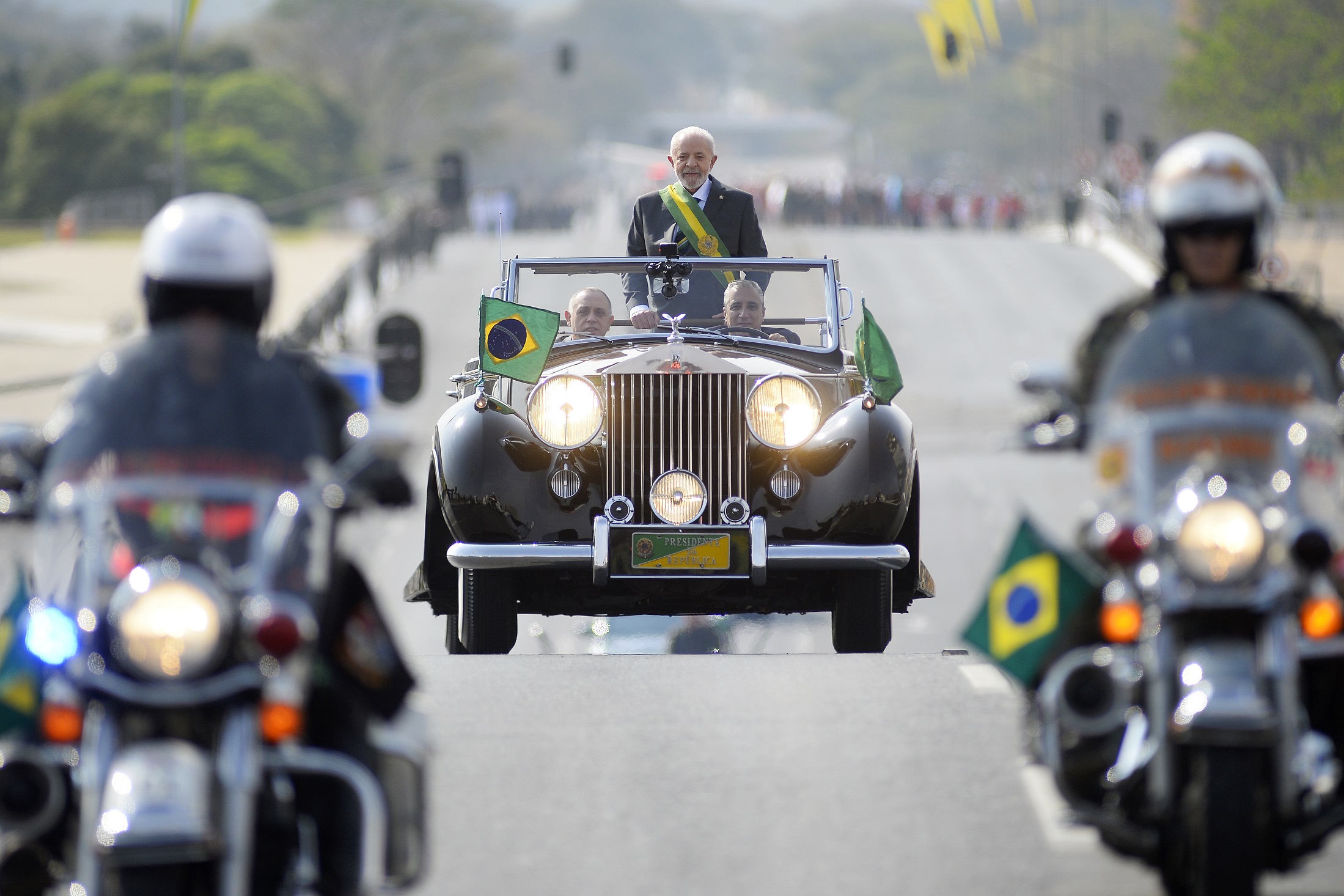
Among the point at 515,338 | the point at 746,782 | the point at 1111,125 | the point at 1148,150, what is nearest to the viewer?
the point at 746,782

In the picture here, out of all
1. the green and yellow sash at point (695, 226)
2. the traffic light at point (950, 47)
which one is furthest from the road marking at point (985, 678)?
the traffic light at point (950, 47)

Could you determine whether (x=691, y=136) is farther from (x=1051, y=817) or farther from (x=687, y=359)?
(x=1051, y=817)

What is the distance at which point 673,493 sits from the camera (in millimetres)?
8953

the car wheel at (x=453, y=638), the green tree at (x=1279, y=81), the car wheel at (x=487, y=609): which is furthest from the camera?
the green tree at (x=1279, y=81)

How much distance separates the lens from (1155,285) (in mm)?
5191

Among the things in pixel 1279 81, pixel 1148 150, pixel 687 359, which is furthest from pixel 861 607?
pixel 1279 81

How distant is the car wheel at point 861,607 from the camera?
9.23 m

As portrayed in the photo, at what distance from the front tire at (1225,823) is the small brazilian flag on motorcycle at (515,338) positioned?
200 inches

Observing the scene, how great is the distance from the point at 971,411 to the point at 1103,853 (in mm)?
34221

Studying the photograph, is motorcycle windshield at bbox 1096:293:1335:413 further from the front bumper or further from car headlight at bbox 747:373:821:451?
car headlight at bbox 747:373:821:451

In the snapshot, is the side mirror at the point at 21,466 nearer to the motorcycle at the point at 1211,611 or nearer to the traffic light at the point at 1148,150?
the motorcycle at the point at 1211,611

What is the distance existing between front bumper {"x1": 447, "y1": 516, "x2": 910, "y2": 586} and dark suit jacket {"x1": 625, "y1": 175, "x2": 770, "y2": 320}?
1.39 m

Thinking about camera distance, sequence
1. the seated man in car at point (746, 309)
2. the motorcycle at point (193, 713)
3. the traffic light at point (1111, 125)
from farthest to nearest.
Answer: the traffic light at point (1111, 125) → the seated man in car at point (746, 309) → the motorcycle at point (193, 713)

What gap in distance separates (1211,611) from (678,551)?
4.35 m
